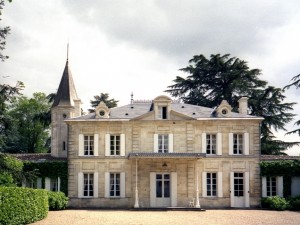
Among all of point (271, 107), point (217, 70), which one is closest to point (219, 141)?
point (271, 107)

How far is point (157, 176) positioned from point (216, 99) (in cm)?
1400

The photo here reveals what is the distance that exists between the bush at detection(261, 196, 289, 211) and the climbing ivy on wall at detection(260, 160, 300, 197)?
1.31 m

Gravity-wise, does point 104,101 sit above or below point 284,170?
above

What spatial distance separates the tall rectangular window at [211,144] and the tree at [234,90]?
9573 mm

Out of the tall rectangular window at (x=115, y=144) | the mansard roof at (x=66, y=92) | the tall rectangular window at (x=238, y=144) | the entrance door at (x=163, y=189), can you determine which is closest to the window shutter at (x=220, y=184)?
the tall rectangular window at (x=238, y=144)

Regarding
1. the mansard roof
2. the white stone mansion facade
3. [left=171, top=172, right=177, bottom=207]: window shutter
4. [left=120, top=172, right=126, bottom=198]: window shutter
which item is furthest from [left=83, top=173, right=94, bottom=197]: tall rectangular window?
the mansard roof

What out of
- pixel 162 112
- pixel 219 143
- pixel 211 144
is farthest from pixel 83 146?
pixel 219 143

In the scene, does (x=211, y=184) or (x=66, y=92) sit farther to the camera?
(x=66, y=92)

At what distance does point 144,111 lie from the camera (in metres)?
29.1

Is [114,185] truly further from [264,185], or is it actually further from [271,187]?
[271,187]

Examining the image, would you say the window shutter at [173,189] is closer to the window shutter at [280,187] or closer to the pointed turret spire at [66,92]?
the window shutter at [280,187]

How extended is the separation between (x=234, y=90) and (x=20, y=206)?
2555 cm

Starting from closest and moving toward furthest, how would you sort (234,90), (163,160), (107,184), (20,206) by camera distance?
(20,206), (163,160), (107,184), (234,90)

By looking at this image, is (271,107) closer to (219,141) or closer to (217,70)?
(217,70)
